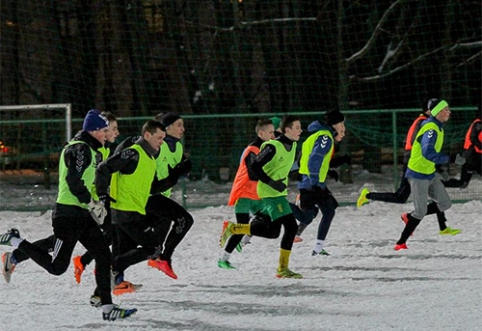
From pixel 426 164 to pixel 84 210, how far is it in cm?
459

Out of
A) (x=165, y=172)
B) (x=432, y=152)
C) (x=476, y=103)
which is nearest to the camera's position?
(x=165, y=172)

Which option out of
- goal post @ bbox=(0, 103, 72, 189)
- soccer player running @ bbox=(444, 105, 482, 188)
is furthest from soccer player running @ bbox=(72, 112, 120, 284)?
goal post @ bbox=(0, 103, 72, 189)

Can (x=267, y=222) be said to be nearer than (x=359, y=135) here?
Yes

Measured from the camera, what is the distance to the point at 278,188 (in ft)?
29.0

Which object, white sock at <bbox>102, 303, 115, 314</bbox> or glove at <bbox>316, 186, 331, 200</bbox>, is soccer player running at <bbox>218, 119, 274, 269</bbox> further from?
white sock at <bbox>102, 303, 115, 314</bbox>

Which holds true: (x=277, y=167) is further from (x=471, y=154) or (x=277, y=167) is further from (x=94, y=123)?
(x=471, y=154)

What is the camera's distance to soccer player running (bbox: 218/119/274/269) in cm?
941

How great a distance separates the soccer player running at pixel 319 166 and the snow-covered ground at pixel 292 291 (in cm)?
46

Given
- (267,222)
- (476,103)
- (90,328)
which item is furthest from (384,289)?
(476,103)

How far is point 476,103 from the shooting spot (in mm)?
25031

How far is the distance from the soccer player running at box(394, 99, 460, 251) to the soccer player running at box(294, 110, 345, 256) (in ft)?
2.89

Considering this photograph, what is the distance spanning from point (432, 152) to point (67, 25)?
Answer: 39.0 feet

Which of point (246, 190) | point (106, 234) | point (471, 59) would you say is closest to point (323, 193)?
point (246, 190)

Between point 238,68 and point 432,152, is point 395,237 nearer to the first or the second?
point 432,152
